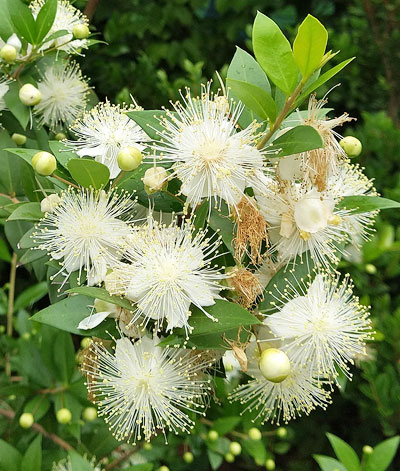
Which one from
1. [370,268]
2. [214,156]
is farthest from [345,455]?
[214,156]

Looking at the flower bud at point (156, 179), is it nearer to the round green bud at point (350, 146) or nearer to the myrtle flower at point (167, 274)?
the myrtle flower at point (167, 274)

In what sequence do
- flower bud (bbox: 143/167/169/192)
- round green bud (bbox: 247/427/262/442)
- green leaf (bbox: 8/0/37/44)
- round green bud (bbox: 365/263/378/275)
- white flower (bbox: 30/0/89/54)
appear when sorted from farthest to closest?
round green bud (bbox: 365/263/378/275) < round green bud (bbox: 247/427/262/442) < white flower (bbox: 30/0/89/54) < green leaf (bbox: 8/0/37/44) < flower bud (bbox: 143/167/169/192)

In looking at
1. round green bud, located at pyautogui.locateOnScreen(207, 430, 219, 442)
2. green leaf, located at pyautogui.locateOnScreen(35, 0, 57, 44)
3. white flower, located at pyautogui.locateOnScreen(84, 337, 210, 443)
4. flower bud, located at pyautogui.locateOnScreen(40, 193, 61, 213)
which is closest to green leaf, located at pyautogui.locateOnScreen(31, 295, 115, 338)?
white flower, located at pyautogui.locateOnScreen(84, 337, 210, 443)

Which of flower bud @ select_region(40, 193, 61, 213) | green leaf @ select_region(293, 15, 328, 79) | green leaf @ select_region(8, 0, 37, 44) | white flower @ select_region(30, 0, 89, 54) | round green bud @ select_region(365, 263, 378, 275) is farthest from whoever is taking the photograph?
round green bud @ select_region(365, 263, 378, 275)

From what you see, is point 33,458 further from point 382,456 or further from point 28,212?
point 382,456

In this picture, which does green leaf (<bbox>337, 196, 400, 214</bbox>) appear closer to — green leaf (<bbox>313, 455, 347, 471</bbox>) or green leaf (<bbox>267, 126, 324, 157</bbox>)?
green leaf (<bbox>267, 126, 324, 157</bbox>)

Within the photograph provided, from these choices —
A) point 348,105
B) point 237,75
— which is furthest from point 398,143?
point 237,75

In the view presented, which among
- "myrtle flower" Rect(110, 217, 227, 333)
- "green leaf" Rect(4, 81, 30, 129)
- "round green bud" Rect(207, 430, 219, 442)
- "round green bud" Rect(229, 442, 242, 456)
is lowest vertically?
"round green bud" Rect(229, 442, 242, 456)

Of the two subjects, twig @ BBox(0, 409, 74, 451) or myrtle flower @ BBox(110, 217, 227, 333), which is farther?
twig @ BBox(0, 409, 74, 451)
